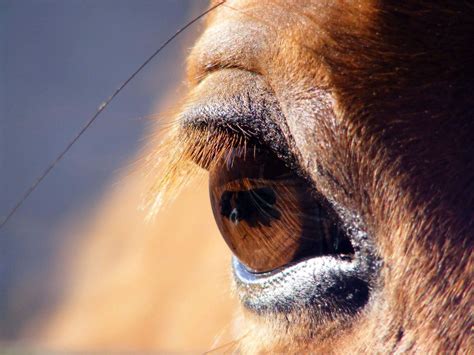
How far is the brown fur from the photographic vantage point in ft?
4.17

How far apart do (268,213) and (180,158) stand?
25 centimetres

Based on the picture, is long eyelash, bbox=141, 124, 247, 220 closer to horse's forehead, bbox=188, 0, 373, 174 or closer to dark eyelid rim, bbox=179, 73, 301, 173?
dark eyelid rim, bbox=179, 73, 301, 173

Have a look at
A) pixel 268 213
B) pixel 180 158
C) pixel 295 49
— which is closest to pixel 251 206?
pixel 268 213

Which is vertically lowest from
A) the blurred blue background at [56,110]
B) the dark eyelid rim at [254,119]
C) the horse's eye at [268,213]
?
the blurred blue background at [56,110]

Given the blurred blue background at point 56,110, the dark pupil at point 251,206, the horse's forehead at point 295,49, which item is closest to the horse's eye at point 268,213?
the dark pupil at point 251,206

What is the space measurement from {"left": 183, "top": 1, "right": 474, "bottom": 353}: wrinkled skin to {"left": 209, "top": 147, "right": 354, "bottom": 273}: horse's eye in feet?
0.24

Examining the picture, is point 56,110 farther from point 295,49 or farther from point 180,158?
point 295,49

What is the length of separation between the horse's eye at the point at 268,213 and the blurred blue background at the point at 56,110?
3594 millimetres

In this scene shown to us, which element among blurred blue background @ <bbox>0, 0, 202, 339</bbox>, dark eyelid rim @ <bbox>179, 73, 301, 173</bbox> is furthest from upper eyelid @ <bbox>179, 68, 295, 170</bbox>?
blurred blue background @ <bbox>0, 0, 202, 339</bbox>

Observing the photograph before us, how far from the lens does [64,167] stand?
8664 millimetres

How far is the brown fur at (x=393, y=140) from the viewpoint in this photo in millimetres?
1271

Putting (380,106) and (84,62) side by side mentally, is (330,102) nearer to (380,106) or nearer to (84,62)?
(380,106)

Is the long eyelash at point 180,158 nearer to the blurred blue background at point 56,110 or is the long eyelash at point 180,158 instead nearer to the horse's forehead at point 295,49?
the horse's forehead at point 295,49

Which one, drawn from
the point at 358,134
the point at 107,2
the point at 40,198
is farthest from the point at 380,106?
the point at 40,198
